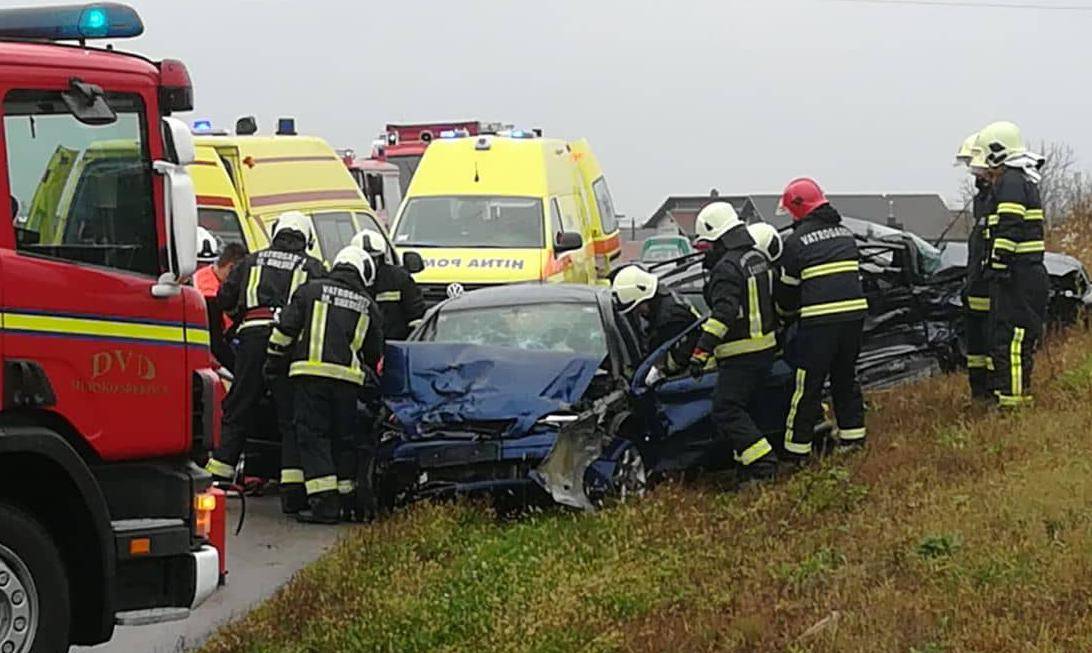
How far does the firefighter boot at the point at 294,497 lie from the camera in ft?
30.1

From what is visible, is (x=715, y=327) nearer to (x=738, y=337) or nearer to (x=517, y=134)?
(x=738, y=337)

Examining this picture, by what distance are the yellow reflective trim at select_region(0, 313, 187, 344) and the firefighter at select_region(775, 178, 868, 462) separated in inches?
184

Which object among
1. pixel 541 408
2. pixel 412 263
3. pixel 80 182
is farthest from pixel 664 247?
pixel 80 182

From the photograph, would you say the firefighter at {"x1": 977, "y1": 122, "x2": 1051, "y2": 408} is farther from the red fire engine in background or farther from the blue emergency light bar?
the red fire engine in background

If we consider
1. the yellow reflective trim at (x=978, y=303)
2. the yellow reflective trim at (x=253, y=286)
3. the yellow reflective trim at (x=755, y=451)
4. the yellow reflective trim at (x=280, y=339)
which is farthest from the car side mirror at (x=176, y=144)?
the yellow reflective trim at (x=978, y=303)

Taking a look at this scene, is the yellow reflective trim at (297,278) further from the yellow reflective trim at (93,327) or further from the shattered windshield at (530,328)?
the yellow reflective trim at (93,327)

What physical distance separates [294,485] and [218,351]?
1576 millimetres

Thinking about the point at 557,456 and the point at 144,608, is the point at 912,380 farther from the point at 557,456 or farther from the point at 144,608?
the point at 144,608

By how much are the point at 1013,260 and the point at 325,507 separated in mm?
4635

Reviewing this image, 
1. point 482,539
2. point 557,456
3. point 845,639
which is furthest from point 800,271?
point 845,639

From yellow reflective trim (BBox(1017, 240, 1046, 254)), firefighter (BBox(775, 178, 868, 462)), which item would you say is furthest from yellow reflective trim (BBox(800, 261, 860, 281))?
yellow reflective trim (BBox(1017, 240, 1046, 254))

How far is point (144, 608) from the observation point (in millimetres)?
5516

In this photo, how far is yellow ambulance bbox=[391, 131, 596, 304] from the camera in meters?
14.7

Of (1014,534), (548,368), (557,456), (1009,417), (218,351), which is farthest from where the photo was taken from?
(218,351)
